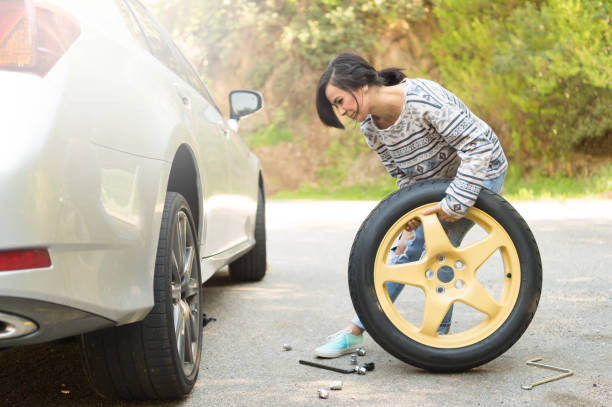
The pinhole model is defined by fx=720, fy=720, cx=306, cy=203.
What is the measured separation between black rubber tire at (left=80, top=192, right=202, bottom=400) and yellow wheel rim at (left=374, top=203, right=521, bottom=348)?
0.94 m

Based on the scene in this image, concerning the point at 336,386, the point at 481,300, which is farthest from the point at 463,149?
the point at 336,386

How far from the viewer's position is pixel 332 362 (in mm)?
3152

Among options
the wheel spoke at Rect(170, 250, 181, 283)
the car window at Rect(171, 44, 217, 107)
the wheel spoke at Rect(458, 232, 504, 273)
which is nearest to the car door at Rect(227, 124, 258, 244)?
the car window at Rect(171, 44, 217, 107)

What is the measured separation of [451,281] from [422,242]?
0.35 meters

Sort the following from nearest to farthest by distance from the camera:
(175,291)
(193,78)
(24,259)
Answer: (24,259) < (175,291) < (193,78)

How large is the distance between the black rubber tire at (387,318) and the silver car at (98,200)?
0.68m

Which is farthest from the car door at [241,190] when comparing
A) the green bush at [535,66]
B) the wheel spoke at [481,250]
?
the green bush at [535,66]

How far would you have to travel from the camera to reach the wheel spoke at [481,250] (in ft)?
9.68

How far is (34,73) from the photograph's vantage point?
186cm

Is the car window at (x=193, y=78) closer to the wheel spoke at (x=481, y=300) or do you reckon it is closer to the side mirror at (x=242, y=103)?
the side mirror at (x=242, y=103)

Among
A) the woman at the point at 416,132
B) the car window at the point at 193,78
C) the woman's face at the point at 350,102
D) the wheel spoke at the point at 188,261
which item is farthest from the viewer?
the car window at the point at 193,78

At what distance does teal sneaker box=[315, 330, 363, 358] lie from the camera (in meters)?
3.20

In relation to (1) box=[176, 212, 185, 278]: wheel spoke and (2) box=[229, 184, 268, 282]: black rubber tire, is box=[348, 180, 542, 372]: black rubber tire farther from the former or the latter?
(2) box=[229, 184, 268, 282]: black rubber tire

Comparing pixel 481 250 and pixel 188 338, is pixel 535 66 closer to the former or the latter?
pixel 481 250
